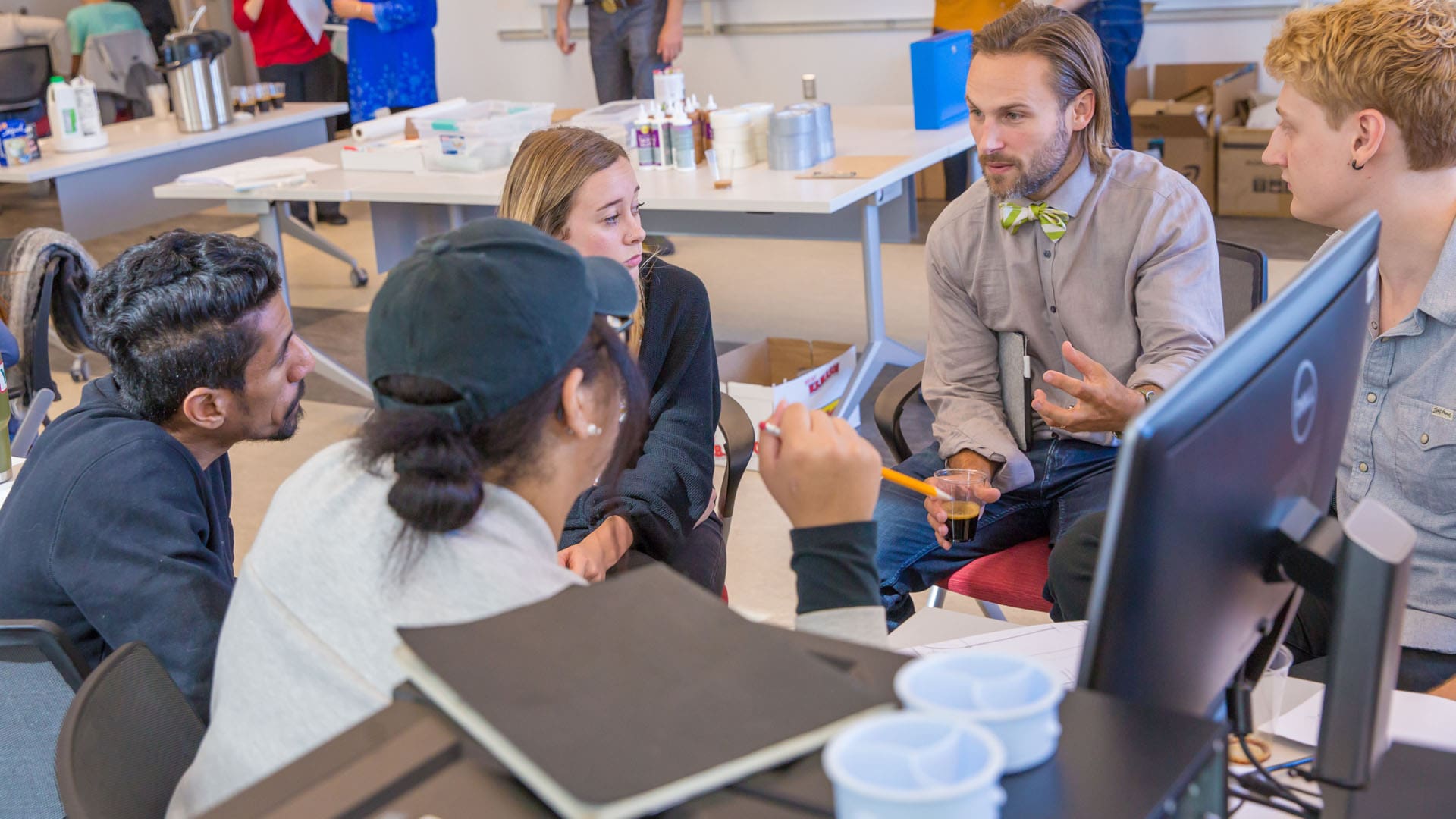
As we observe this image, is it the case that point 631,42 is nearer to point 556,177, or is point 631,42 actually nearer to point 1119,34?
point 1119,34

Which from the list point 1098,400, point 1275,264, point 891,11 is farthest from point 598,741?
point 891,11

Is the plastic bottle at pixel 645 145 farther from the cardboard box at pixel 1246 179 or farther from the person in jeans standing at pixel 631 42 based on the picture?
the cardboard box at pixel 1246 179

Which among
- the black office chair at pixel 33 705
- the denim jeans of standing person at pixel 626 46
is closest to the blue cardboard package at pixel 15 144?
the denim jeans of standing person at pixel 626 46

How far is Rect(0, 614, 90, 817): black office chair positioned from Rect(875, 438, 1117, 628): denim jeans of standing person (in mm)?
1281

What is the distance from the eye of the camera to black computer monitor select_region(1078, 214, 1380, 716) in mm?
777

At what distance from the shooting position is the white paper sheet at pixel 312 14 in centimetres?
625

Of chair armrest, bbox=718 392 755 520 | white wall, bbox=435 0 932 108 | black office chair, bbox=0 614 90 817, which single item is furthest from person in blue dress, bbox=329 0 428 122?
black office chair, bbox=0 614 90 817

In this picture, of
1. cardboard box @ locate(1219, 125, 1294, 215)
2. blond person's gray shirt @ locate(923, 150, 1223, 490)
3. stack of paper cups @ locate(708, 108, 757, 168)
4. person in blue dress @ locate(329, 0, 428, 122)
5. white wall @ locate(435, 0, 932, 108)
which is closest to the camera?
blond person's gray shirt @ locate(923, 150, 1223, 490)

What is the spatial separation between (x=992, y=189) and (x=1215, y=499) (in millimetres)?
1597

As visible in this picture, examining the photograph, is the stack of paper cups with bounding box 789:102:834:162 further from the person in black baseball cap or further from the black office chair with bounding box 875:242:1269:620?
the person in black baseball cap

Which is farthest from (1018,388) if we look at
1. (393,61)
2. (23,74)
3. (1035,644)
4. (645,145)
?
(23,74)

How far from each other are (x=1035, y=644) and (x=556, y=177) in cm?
120

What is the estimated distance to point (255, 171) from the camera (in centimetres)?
418

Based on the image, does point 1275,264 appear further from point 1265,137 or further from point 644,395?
point 644,395
